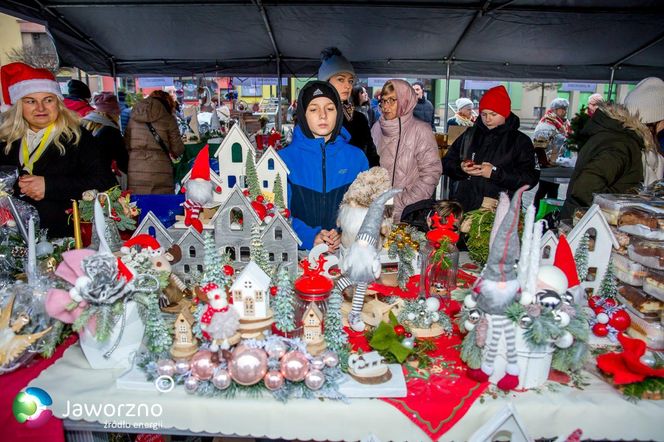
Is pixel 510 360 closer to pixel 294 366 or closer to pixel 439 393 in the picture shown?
pixel 439 393

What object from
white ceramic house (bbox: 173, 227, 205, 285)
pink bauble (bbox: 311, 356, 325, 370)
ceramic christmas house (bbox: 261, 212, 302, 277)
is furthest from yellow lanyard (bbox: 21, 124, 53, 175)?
pink bauble (bbox: 311, 356, 325, 370)

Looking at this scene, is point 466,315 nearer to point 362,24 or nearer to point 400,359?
point 400,359

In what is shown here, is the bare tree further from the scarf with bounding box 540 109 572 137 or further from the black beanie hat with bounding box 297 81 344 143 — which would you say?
the scarf with bounding box 540 109 572 137

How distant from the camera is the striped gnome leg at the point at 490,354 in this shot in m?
1.35

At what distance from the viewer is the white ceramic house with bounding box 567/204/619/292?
1.87 m

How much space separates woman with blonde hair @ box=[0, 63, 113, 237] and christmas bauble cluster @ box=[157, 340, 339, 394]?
1.47 meters

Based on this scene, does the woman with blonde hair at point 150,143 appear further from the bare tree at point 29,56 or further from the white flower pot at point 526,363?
the white flower pot at point 526,363

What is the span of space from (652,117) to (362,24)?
130 inches

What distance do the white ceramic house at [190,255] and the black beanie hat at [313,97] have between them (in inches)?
31.8

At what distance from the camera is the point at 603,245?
1.88 m

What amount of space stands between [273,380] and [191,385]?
0.81 feet

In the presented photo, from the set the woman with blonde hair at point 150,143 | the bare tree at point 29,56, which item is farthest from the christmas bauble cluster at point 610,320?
the woman with blonde hair at point 150,143

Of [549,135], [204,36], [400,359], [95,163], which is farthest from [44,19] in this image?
[549,135]

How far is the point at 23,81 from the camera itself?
2.27 metres
